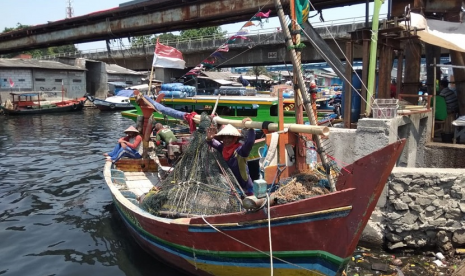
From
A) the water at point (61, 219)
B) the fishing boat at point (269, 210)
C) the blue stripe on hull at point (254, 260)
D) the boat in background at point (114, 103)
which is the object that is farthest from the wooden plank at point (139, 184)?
the boat in background at point (114, 103)

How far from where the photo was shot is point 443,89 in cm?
1000

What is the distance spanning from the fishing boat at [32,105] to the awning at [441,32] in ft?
104

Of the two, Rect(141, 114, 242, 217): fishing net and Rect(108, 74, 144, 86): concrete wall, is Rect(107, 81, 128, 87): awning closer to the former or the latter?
A: Rect(108, 74, 144, 86): concrete wall

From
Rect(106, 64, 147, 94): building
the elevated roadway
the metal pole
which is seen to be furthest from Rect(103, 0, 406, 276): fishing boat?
Rect(106, 64, 147, 94): building

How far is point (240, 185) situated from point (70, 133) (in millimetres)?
19561

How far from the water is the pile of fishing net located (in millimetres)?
2768

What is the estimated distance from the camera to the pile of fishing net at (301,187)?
4637 millimetres

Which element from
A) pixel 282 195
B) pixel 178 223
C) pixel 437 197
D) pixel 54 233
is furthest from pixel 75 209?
pixel 437 197

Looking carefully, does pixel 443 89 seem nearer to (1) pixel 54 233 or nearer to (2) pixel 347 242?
(2) pixel 347 242

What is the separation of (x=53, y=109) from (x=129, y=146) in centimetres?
2730

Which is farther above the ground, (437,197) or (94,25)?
(94,25)

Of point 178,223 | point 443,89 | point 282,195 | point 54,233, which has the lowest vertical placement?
point 54,233

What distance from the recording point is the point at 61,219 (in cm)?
886

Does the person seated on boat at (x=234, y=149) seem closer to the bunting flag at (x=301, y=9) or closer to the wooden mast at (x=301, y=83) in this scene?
the wooden mast at (x=301, y=83)
